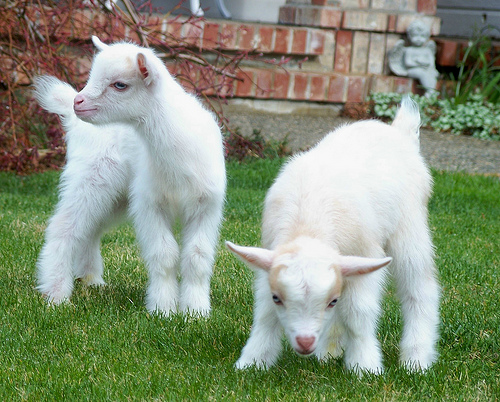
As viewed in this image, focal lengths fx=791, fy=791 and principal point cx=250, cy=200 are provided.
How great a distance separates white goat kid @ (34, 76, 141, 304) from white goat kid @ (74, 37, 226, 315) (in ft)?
0.70

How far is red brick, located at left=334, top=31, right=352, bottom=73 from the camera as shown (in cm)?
1079

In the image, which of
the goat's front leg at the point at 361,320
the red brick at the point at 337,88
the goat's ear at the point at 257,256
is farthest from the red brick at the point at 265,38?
the goat's ear at the point at 257,256

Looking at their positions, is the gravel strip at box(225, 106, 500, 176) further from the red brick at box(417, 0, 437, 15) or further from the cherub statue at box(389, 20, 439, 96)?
the red brick at box(417, 0, 437, 15)

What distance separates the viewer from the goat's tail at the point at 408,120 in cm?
394

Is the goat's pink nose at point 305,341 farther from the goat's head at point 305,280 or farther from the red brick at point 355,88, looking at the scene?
the red brick at point 355,88

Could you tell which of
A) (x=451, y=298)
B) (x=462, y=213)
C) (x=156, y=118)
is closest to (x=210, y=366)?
(x=156, y=118)

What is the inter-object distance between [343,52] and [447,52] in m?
1.85

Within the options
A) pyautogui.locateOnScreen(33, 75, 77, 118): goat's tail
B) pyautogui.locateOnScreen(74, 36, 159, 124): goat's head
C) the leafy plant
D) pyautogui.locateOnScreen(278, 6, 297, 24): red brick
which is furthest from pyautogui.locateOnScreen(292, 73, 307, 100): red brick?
pyautogui.locateOnScreen(74, 36, 159, 124): goat's head

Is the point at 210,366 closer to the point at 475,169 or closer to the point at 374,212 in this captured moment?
the point at 374,212

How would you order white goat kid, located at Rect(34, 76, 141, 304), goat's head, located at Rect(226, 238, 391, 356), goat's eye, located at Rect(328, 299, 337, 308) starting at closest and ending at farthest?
goat's head, located at Rect(226, 238, 391, 356)
goat's eye, located at Rect(328, 299, 337, 308)
white goat kid, located at Rect(34, 76, 141, 304)

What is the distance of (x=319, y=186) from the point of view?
3258 mm

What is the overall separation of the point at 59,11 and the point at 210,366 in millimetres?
4487

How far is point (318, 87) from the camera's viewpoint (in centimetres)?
1071

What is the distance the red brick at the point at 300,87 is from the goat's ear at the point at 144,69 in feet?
22.3
